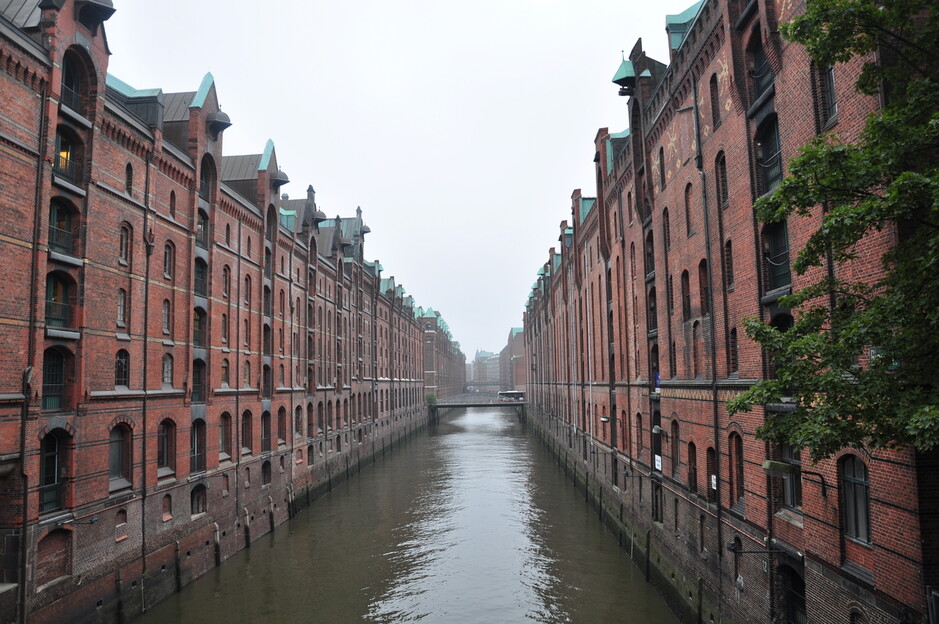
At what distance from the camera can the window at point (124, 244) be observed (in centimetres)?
1959

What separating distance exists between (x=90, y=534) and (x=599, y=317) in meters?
25.0

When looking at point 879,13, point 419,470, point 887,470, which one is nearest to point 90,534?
point 887,470

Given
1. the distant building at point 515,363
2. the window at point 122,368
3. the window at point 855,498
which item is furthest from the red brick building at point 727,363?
the distant building at point 515,363

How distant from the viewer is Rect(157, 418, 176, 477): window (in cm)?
2175

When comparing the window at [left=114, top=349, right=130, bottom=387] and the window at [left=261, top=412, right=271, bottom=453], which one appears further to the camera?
the window at [left=261, top=412, right=271, bottom=453]

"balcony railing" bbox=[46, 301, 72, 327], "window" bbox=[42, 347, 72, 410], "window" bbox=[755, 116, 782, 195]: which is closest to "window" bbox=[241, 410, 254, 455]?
"window" bbox=[42, 347, 72, 410]

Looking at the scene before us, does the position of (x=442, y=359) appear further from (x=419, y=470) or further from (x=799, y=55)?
(x=799, y=55)

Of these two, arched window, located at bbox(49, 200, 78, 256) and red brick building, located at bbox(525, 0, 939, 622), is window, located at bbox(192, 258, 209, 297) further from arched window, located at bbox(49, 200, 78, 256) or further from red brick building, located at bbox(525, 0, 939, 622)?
red brick building, located at bbox(525, 0, 939, 622)

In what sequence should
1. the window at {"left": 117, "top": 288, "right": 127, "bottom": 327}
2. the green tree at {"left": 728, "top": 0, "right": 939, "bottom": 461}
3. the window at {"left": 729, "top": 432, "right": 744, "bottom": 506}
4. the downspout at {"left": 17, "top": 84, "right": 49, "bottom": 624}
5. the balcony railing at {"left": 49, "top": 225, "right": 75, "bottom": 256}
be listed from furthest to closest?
the window at {"left": 117, "top": 288, "right": 127, "bottom": 327} → the balcony railing at {"left": 49, "top": 225, "right": 75, "bottom": 256} → the window at {"left": 729, "top": 432, "right": 744, "bottom": 506} → the downspout at {"left": 17, "top": 84, "right": 49, "bottom": 624} → the green tree at {"left": 728, "top": 0, "right": 939, "bottom": 461}

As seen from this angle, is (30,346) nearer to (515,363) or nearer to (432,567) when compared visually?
(432,567)

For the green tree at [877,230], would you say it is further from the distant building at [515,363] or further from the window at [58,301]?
the distant building at [515,363]

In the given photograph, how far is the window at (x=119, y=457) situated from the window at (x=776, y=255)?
60.0 ft

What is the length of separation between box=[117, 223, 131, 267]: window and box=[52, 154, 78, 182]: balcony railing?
7.99 feet

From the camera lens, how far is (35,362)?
1542 centimetres
